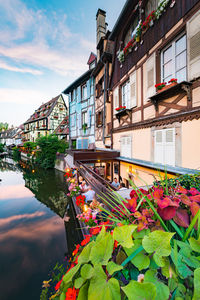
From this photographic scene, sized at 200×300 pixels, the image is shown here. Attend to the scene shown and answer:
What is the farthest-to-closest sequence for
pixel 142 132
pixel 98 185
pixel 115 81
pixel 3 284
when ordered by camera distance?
pixel 115 81 < pixel 142 132 < pixel 3 284 < pixel 98 185

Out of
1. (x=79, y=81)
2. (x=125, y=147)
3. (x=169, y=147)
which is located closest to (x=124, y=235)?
(x=169, y=147)

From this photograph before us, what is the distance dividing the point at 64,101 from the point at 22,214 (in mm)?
24426

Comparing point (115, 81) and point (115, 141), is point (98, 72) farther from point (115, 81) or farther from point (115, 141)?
point (115, 141)

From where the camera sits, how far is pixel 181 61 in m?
4.10

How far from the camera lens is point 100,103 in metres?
10.7

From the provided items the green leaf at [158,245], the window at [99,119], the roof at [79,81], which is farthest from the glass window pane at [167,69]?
the roof at [79,81]

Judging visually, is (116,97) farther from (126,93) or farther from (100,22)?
(100,22)

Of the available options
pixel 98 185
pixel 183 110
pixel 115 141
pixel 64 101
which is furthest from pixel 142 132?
pixel 64 101

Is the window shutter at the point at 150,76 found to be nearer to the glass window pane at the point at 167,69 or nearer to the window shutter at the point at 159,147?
the glass window pane at the point at 167,69

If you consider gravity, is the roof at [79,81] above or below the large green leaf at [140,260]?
above

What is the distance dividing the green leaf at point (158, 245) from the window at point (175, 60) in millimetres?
4913

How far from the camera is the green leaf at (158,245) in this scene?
541 millimetres

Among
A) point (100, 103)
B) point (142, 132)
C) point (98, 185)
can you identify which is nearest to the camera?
point (98, 185)

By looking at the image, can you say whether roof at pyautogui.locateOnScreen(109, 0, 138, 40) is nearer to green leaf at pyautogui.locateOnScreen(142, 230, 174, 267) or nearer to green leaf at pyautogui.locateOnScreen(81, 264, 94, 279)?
green leaf at pyautogui.locateOnScreen(142, 230, 174, 267)
